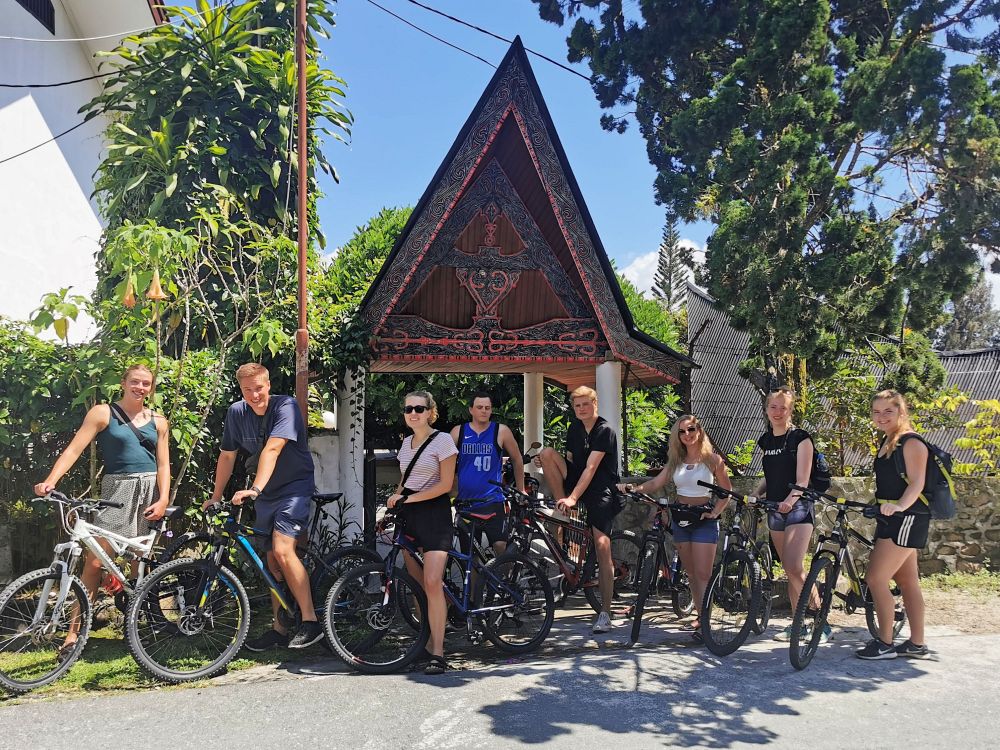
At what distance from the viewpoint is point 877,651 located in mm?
5836

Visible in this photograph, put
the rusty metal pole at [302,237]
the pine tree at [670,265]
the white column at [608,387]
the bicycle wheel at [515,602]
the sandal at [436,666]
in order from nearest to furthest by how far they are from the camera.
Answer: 1. the sandal at [436,666]
2. the bicycle wheel at [515,602]
3. the rusty metal pole at [302,237]
4. the white column at [608,387]
5. the pine tree at [670,265]

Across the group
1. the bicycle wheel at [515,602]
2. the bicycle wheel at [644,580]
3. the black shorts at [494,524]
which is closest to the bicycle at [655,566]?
the bicycle wheel at [644,580]

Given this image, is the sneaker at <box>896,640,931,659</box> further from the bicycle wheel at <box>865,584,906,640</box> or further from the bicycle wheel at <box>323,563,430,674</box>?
the bicycle wheel at <box>323,563,430,674</box>

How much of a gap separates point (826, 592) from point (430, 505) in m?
2.79

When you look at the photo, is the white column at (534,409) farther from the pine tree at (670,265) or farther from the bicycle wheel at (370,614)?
the pine tree at (670,265)

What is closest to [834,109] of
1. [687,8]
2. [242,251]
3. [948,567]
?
[687,8]

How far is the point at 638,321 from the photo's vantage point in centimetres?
1905

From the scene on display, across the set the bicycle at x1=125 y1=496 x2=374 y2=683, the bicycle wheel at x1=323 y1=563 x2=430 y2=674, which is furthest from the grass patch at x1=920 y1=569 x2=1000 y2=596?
the bicycle at x1=125 y1=496 x2=374 y2=683

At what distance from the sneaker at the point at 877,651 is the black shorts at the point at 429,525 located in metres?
3.02

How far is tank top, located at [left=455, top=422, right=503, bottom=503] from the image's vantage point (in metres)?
6.54

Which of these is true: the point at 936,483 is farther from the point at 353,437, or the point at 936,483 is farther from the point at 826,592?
the point at 353,437

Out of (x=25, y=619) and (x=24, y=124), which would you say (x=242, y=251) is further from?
(x=24, y=124)

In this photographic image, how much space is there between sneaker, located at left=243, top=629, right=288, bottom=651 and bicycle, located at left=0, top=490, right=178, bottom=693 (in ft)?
3.27

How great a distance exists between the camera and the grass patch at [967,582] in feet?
27.7
